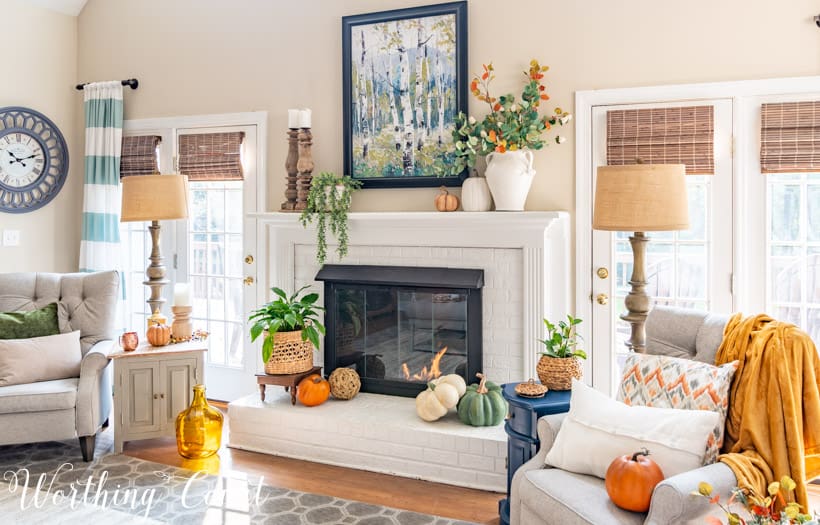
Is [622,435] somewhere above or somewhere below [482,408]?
above

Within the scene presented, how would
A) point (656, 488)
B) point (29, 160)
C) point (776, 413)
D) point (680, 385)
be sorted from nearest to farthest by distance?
point (656, 488), point (776, 413), point (680, 385), point (29, 160)

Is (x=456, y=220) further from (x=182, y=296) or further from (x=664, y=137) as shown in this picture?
(x=182, y=296)

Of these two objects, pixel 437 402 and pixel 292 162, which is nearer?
pixel 437 402

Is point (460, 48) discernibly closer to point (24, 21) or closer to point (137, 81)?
point (137, 81)

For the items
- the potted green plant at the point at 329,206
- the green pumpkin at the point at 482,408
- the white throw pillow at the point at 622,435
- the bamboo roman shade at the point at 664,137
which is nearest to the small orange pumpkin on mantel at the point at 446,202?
the potted green plant at the point at 329,206

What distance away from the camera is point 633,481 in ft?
6.47

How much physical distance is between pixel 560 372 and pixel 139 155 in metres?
3.51

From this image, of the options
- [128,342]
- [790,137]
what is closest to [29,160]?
[128,342]

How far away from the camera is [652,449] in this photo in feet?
6.91

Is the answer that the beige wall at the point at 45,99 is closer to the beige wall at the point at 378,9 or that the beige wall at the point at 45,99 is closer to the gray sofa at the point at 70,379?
the beige wall at the point at 378,9

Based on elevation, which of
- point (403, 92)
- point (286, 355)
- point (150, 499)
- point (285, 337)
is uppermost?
point (403, 92)

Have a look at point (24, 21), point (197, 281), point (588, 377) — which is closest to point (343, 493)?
point (588, 377)

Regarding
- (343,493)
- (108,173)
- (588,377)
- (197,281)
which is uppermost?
(108,173)

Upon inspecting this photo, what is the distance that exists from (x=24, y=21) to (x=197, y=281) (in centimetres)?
224
